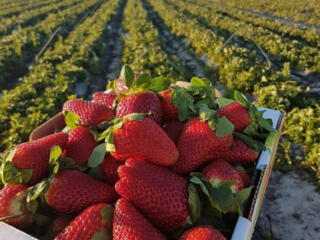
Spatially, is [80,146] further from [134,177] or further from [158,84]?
[158,84]

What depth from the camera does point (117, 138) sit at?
5.28 feet

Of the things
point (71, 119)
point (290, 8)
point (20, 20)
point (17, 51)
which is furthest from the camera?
point (290, 8)

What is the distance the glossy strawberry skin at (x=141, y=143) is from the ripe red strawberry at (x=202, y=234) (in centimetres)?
36

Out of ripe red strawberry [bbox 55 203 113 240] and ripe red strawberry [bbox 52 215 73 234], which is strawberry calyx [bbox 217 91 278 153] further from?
ripe red strawberry [bbox 52 215 73 234]

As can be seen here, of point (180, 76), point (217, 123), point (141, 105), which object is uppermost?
point (141, 105)

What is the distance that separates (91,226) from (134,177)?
279 millimetres

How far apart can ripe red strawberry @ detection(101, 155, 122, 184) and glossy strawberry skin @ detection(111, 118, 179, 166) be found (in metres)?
0.05

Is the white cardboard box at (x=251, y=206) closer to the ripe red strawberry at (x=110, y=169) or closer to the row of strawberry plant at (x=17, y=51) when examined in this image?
the ripe red strawberry at (x=110, y=169)

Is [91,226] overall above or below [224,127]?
below

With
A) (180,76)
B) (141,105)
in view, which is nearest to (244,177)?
(141,105)

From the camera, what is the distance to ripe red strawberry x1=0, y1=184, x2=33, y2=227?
1.55 m

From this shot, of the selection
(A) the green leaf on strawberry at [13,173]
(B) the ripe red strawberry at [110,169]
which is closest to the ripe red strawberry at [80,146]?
(B) the ripe red strawberry at [110,169]

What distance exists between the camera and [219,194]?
60.5 inches

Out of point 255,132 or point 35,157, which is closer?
point 35,157
